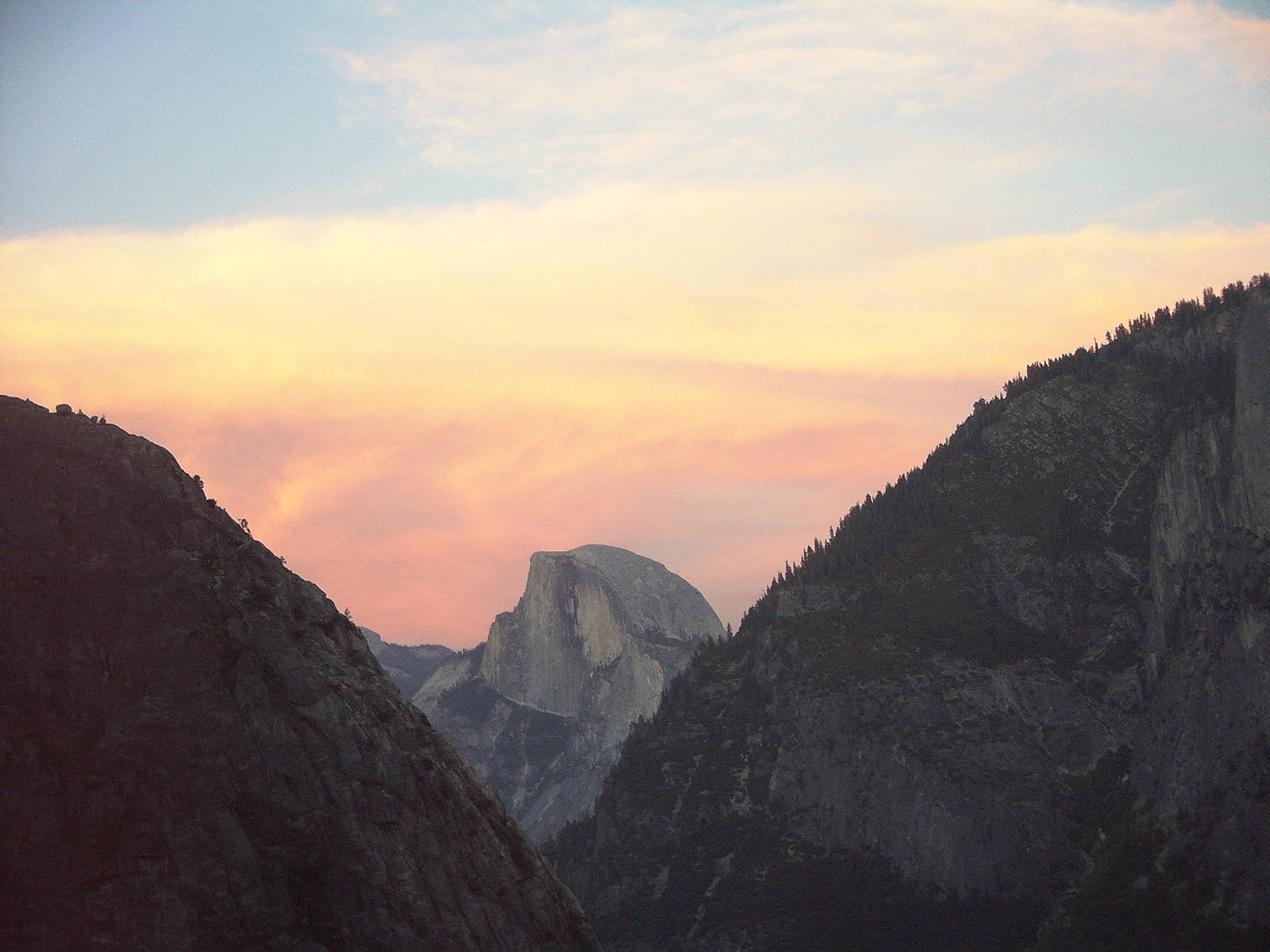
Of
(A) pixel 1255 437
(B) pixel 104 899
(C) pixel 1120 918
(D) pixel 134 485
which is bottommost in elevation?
(C) pixel 1120 918

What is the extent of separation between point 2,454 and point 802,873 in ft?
448

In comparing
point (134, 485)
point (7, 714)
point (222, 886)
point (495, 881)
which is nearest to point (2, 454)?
point (134, 485)

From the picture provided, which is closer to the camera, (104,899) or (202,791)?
(104,899)

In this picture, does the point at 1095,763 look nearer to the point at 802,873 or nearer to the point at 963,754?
the point at 963,754

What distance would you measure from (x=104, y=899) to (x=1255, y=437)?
142166 millimetres

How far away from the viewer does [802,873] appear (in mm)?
197000

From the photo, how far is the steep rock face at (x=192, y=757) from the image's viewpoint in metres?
75.5

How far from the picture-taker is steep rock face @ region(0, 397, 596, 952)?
75.5m

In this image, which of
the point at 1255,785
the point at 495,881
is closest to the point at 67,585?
the point at 495,881

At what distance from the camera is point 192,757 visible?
80500 mm

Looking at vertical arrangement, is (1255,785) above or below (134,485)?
below

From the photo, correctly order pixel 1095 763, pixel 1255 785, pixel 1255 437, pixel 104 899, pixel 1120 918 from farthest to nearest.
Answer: pixel 1095 763
pixel 1255 437
pixel 1120 918
pixel 1255 785
pixel 104 899

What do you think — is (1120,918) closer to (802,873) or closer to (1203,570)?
(1203,570)

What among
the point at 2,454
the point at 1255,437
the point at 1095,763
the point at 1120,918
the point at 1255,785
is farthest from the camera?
the point at 1095,763
